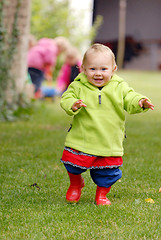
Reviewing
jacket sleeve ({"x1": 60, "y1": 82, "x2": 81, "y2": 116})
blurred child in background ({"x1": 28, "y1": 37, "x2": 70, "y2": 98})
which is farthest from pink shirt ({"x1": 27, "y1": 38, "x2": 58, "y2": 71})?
jacket sleeve ({"x1": 60, "y1": 82, "x2": 81, "y2": 116})

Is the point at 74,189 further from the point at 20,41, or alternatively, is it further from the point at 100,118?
the point at 20,41

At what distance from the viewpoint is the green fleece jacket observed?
3.17 m

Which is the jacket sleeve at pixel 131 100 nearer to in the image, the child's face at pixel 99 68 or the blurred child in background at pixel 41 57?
the child's face at pixel 99 68

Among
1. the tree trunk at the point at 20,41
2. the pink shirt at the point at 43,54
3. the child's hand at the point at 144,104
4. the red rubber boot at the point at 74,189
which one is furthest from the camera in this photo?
the pink shirt at the point at 43,54

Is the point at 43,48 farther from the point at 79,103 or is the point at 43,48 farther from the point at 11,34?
the point at 79,103

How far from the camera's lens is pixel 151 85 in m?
16.1

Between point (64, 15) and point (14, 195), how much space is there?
39.3ft

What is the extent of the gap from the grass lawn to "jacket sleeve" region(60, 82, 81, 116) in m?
0.70

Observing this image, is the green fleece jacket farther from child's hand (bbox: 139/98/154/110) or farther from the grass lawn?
the grass lawn

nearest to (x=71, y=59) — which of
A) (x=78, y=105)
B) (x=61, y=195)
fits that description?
(x=61, y=195)

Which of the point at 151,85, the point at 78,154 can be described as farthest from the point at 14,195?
the point at 151,85

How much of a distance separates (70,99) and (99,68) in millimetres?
323

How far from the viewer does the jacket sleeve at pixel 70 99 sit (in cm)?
308

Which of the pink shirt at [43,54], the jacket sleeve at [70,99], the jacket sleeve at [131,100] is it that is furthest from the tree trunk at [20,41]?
the jacket sleeve at [131,100]
